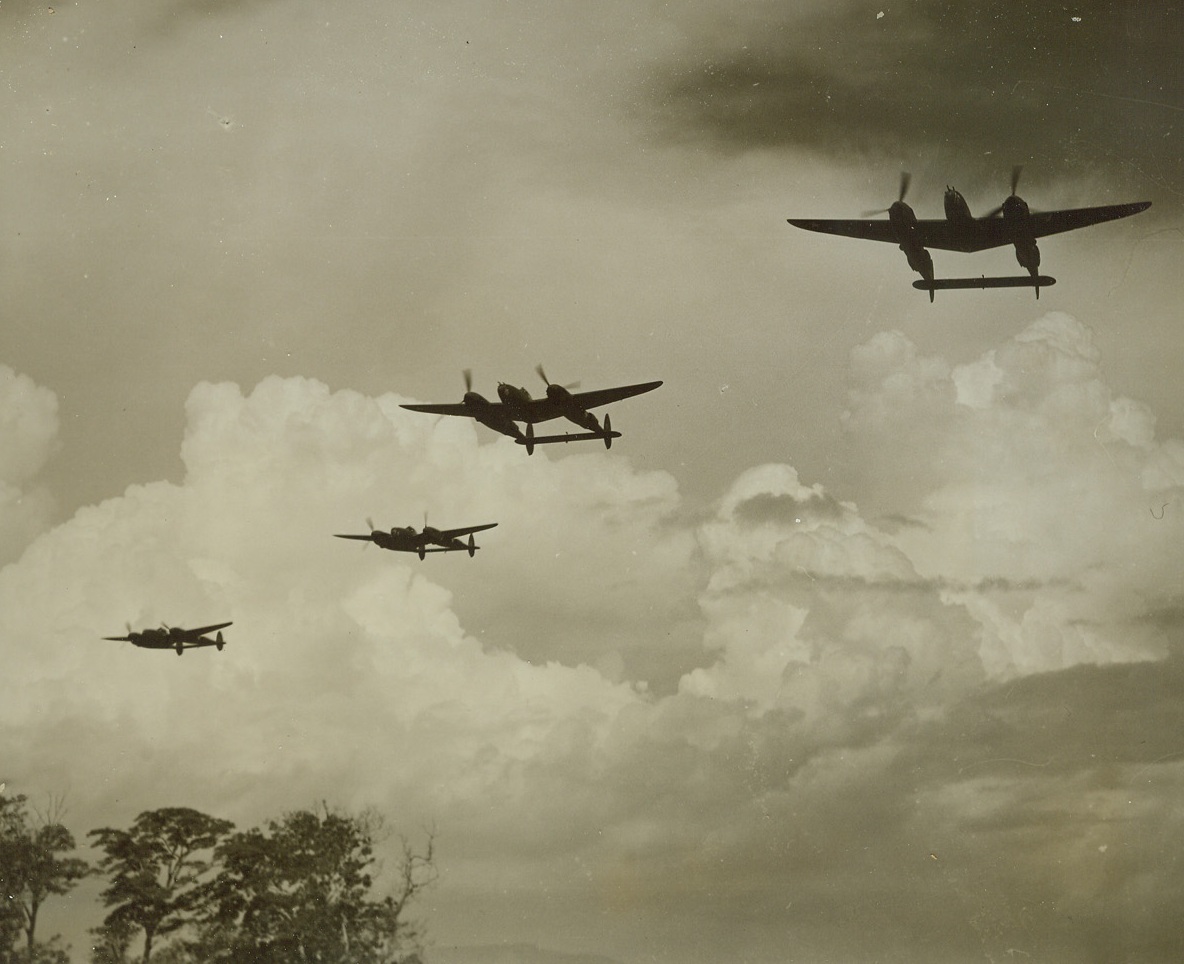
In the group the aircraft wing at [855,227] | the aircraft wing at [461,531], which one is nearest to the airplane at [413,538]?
the aircraft wing at [461,531]

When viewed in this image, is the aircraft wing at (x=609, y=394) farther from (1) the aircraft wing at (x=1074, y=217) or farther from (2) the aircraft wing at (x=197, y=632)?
(2) the aircraft wing at (x=197, y=632)

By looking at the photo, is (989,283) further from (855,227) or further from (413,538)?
(413,538)

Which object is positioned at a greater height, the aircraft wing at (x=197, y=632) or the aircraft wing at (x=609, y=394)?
the aircraft wing at (x=609, y=394)

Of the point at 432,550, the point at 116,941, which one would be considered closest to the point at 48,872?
the point at 116,941

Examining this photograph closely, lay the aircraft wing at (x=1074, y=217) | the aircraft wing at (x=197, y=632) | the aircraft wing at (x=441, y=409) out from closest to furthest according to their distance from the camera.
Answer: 1. the aircraft wing at (x=1074, y=217)
2. the aircraft wing at (x=441, y=409)
3. the aircraft wing at (x=197, y=632)

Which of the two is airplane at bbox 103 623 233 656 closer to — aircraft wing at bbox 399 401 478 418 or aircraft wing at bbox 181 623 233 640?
aircraft wing at bbox 181 623 233 640

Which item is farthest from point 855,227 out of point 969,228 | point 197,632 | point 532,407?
point 197,632

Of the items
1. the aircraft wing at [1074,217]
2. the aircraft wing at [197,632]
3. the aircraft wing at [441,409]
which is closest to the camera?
the aircraft wing at [1074,217]

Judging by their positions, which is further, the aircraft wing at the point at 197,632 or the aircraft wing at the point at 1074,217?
the aircraft wing at the point at 197,632

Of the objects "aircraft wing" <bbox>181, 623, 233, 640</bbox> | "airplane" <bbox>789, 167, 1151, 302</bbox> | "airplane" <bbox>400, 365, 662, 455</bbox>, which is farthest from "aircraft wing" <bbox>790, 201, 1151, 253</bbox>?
"aircraft wing" <bbox>181, 623, 233, 640</bbox>
